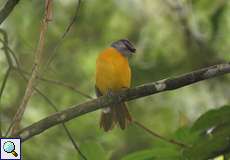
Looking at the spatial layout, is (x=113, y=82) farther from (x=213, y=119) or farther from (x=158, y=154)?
(x=213, y=119)

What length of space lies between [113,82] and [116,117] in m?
0.24

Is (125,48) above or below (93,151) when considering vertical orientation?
above

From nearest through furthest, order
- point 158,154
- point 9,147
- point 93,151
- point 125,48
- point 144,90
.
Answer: point 158,154, point 9,147, point 93,151, point 144,90, point 125,48

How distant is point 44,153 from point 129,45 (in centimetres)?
126

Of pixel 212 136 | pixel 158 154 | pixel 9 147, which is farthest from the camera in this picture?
pixel 9 147

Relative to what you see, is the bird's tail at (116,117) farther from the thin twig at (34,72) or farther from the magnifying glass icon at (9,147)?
the thin twig at (34,72)

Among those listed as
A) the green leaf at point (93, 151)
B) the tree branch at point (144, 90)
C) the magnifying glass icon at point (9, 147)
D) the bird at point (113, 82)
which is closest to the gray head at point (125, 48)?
the bird at point (113, 82)

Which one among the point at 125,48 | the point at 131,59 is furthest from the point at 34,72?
the point at 131,59

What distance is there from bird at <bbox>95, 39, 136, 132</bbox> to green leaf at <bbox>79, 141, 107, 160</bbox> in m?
1.40

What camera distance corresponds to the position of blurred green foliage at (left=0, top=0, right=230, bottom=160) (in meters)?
5.86

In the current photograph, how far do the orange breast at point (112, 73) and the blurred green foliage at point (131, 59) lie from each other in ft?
3.22

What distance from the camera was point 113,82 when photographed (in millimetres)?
4145

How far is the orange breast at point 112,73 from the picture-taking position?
163 inches

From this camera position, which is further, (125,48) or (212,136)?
(125,48)
